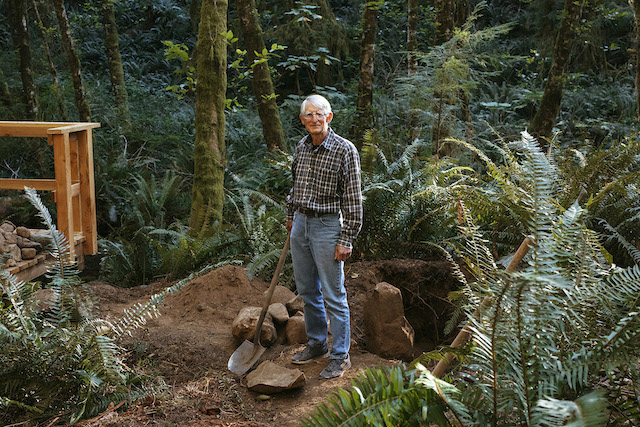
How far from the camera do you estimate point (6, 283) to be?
3268mm

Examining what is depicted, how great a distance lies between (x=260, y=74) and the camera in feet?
26.4

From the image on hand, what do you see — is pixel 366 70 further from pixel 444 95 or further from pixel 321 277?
pixel 321 277

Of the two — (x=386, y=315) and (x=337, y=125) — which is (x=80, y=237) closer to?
(x=386, y=315)

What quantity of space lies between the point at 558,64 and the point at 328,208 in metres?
5.94

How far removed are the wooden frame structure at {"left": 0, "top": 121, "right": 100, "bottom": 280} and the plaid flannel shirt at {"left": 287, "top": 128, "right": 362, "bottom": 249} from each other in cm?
271

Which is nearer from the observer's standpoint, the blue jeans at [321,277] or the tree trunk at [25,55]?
the blue jeans at [321,277]

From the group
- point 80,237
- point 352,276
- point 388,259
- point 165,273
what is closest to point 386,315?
point 352,276

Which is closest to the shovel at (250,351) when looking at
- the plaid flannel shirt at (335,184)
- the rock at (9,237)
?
the plaid flannel shirt at (335,184)

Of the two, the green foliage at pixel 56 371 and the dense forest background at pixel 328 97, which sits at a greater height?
the dense forest background at pixel 328 97

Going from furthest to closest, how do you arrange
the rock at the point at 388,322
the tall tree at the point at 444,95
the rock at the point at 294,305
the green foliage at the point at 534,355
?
the tall tree at the point at 444,95 < the rock at the point at 294,305 < the rock at the point at 388,322 < the green foliage at the point at 534,355

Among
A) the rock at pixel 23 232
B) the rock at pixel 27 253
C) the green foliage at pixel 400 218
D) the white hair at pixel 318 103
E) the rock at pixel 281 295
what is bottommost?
the rock at pixel 281 295

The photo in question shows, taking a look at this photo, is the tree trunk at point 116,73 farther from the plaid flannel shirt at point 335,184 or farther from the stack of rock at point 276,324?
the plaid flannel shirt at point 335,184

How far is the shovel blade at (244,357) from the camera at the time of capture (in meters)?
3.88

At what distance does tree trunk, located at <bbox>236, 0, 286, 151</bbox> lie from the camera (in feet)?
25.9
